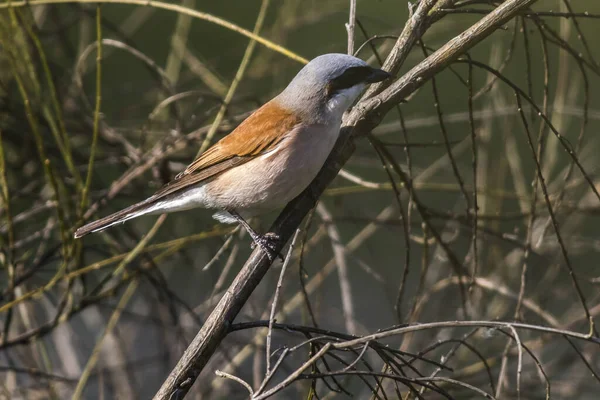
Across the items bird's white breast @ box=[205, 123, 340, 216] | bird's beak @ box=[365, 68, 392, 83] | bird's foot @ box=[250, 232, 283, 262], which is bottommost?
bird's foot @ box=[250, 232, 283, 262]

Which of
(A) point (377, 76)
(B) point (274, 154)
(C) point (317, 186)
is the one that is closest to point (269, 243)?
(C) point (317, 186)

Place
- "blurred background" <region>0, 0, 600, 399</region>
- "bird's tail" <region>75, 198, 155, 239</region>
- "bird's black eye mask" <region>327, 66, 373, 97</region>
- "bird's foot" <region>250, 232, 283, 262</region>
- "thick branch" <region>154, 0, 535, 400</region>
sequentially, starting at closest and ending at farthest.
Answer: "thick branch" <region>154, 0, 535, 400</region>, "bird's foot" <region>250, 232, 283, 262</region>, "bird's black eye mask" <region>327, 66, 373, 97</region>, "bird's tail" <region>75, 198, 155, 239</region>, "blurred background" <region>0, 0, 600, 399</region>

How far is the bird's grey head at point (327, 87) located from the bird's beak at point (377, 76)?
52mm

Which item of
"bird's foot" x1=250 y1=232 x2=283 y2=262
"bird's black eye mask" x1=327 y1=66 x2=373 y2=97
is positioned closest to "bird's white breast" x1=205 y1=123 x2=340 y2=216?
"bird's black eye mask" x1=327 y1=66 x2=373 y2=97

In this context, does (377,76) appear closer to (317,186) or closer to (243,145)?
(317,186)

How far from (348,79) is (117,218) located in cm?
88

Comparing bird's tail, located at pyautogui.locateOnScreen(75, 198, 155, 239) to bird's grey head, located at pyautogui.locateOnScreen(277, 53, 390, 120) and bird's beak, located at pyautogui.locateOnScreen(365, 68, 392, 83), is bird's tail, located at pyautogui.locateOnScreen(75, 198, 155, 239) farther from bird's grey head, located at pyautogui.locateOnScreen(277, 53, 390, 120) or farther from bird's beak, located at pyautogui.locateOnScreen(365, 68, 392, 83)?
bird's beak, located at pyautogui.locateOnScreen(365, 68, 392, 83)

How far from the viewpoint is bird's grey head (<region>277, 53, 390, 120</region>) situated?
2363mm

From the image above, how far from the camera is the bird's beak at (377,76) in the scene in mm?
2162

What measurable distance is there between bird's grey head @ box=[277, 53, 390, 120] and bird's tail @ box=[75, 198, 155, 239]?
59cm

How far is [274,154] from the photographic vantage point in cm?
248

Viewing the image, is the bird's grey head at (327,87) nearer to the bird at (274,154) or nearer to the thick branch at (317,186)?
the bird at (274,154)

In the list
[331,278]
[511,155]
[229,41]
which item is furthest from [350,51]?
[331,278]

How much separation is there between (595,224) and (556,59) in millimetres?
1197
